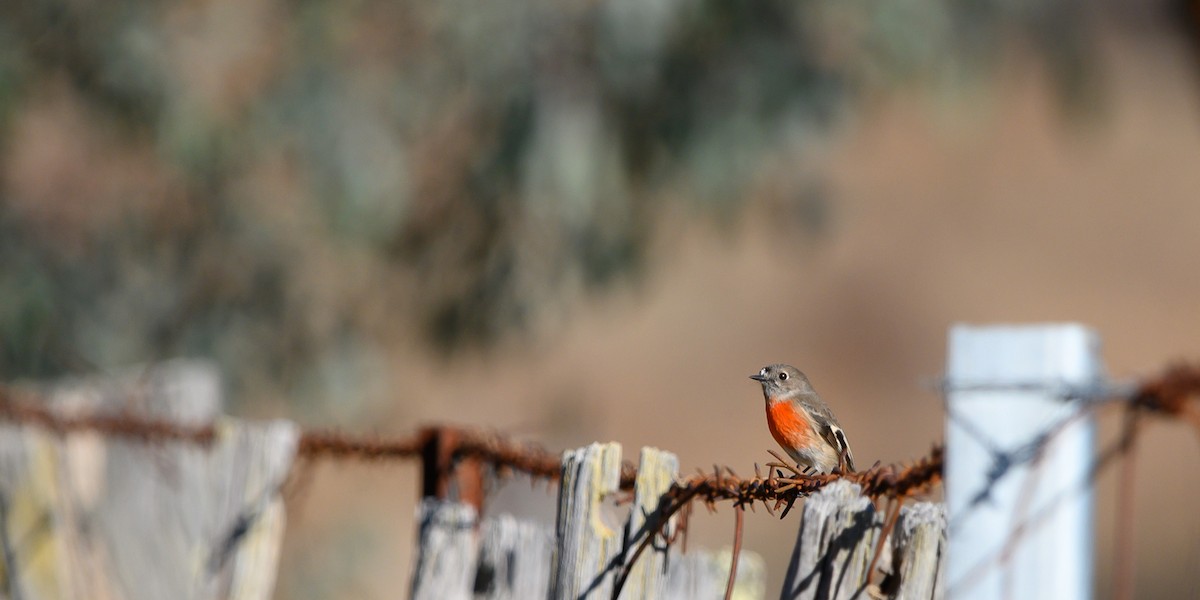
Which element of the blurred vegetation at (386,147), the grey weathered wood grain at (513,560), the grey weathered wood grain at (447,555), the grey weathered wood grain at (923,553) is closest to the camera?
the grey weathered wood grain at (923,553)

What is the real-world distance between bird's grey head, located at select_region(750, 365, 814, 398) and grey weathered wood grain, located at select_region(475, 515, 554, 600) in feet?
2.46

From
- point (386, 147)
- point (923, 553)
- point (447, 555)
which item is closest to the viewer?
point (923, 553)

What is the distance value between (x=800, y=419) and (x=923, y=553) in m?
1.28

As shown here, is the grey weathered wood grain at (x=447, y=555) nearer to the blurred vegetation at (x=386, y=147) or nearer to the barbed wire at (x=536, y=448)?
the barbed wire at (x=536, y=448)

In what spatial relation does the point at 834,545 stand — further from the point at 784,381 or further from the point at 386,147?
the point at 386,147

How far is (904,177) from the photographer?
2217 centimetres

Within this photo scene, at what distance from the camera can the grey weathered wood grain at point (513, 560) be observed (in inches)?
91.0

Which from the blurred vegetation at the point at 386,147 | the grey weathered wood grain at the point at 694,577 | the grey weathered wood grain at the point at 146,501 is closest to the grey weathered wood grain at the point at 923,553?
the grey weathered wood grain at the point at 694,577

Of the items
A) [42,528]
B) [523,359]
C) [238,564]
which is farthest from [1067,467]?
[523,359]

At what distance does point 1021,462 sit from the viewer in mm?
1358

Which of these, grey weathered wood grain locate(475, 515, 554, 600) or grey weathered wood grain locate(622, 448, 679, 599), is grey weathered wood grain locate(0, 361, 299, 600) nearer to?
grey weathered wood grain locate(475, 515, 554, 600)

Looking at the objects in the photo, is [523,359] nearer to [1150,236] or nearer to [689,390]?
[689,390]

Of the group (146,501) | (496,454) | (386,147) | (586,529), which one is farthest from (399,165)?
(586,529)

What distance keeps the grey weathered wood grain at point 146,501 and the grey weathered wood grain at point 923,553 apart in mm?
1779
